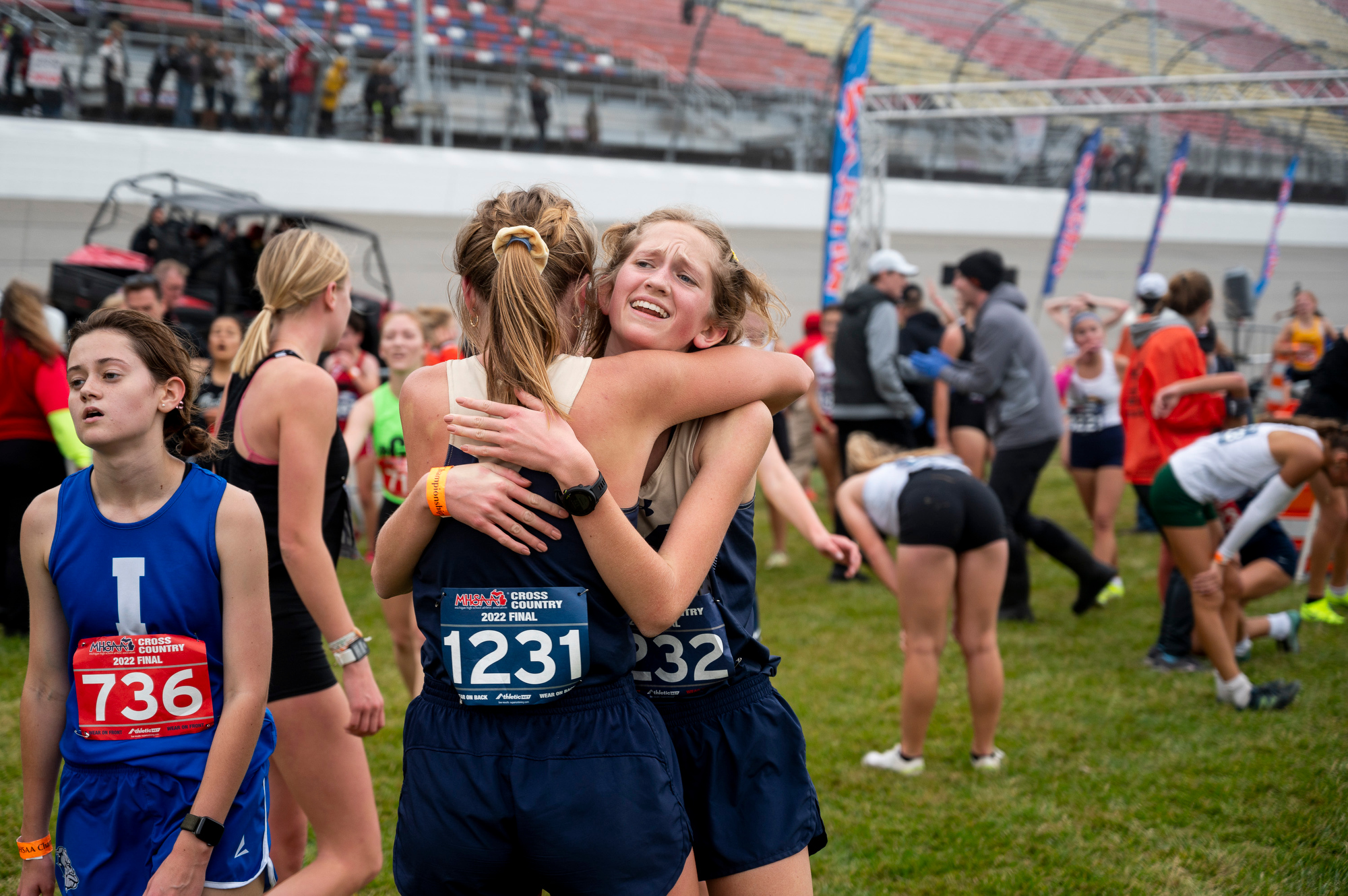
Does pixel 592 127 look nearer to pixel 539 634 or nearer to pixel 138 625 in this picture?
pixel 138 625

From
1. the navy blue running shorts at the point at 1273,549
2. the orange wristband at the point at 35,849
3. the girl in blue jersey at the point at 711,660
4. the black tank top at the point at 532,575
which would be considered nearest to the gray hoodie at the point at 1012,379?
the navy blue running shorts at the point at 1273,549

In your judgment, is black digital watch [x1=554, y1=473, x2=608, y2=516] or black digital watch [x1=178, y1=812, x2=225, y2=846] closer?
black digital watch [x1=554, y1=473, x2=608, y2=516]

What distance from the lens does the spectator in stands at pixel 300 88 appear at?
47.5ft

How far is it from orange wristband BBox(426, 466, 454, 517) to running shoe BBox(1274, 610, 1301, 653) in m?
5.40

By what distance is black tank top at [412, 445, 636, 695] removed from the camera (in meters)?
1.58

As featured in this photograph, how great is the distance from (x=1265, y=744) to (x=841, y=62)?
16.6 metres

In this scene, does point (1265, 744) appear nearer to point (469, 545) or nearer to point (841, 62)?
point (469, 545)

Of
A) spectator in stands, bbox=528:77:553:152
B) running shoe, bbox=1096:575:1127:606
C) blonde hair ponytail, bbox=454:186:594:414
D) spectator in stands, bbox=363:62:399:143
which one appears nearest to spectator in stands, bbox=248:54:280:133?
spectator in stands, bbox=363:62:399:143

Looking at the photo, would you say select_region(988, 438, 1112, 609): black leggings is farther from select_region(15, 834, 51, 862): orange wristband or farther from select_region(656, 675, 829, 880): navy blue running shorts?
select_region(15, 834, 51, 862): orange wristband

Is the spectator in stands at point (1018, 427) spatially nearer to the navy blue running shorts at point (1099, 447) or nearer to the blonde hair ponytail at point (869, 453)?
the navy blue running shorts at point (1099, 447)

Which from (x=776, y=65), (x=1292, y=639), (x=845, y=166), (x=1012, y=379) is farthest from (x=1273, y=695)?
(x=776, y=65)

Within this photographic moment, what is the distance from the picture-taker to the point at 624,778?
5.12 feet

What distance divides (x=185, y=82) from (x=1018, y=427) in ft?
40.5

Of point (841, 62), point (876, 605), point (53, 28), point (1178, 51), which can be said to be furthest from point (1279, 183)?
point (53, 28)
